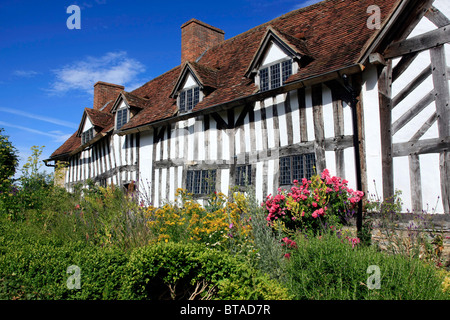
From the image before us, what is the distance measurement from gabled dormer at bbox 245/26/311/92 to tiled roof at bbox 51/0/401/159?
8 centimetres

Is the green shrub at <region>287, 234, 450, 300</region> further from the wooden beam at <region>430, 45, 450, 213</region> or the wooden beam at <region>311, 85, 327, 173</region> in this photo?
the wooden beam at <region>311, 85, 327, 173</region>

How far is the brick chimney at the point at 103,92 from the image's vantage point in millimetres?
20500

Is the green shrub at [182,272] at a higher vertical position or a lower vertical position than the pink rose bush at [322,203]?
lower

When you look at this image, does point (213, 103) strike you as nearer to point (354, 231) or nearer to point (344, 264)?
point (354, 231)

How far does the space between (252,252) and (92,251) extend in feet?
6.95

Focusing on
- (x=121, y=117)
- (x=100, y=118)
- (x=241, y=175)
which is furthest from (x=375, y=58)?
(x=100, y=118)

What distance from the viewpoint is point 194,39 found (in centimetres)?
1467

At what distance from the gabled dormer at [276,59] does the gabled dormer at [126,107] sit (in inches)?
236

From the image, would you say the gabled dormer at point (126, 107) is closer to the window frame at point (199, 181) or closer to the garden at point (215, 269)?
the window frame at point (199, 181)

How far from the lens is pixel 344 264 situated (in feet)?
13.2

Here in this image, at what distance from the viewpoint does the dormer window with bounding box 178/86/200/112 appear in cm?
1120

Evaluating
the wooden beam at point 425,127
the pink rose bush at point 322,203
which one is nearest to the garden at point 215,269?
the pink rose bush at point 322,203

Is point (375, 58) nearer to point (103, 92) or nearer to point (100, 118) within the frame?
point (100, 118)

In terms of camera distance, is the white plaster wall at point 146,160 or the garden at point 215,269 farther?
the white plaster wall at point 146,160
